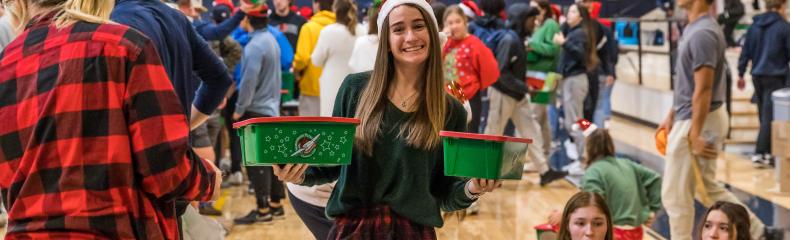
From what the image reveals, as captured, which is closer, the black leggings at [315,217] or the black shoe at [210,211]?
the black leggings at [315,217]

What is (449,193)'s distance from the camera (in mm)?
3221

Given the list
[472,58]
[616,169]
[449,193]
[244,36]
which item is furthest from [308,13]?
[449,193]

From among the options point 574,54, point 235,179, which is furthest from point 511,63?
point 235,179

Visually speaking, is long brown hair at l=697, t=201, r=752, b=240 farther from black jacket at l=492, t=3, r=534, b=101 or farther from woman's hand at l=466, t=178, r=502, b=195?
black jacket at l=492, t=3, r=534, b=101

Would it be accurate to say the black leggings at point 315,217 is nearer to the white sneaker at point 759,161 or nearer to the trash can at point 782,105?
the trash can at point 782,105

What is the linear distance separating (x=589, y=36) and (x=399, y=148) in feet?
22.7

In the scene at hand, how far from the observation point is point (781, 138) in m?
8.08

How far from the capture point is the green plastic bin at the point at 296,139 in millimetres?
2668

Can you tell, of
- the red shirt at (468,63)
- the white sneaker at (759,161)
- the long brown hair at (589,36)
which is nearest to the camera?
the red shirt at (468,63)

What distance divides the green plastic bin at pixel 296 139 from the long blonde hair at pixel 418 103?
35 cm

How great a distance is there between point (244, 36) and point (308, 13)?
4.77 m

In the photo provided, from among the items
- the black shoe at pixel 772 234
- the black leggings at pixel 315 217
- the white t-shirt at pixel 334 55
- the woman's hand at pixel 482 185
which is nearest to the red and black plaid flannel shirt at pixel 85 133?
the woman's hand at pixel 482 185

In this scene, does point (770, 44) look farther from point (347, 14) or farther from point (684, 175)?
point (347, 14)

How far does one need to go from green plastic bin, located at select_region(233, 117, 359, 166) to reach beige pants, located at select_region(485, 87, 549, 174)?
19.8 ft
